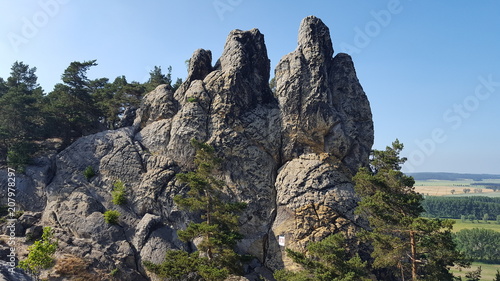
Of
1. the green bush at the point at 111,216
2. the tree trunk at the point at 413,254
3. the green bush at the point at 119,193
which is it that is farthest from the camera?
the green bush at the point at 119,193

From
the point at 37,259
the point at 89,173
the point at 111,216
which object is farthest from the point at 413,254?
the point at 89,173

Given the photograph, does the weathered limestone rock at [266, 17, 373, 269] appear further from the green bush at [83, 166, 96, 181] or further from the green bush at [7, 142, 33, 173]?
the green bush at [7, 142, 33, 173]

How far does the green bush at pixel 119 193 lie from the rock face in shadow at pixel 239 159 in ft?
1.73

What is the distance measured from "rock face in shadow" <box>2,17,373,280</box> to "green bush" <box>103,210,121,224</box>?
0.63m

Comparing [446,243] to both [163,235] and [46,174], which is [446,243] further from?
[46,174]

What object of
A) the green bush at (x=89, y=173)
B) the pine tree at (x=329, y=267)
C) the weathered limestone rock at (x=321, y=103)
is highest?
the weathered limestone rock at (x=321, y=103)

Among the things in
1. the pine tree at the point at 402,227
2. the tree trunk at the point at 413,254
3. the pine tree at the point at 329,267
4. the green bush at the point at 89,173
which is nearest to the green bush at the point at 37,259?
the green bush at the point at 89,173

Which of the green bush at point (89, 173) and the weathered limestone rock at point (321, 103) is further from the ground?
the weathered limestone rock at point (321, 103)

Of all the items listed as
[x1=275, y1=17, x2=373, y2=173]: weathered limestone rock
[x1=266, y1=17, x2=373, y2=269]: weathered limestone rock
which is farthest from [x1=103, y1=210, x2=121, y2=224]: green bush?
[x1=275, y1=17, x2=373, y2=173]: weathered limestone rock

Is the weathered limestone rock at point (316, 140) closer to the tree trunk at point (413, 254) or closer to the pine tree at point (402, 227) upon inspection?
the pine tree at point (402, 227)

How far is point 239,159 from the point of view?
33.6m

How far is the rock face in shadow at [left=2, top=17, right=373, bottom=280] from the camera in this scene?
29.1 m

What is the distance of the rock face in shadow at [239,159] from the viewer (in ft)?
95.6

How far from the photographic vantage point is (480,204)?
166875 mm
